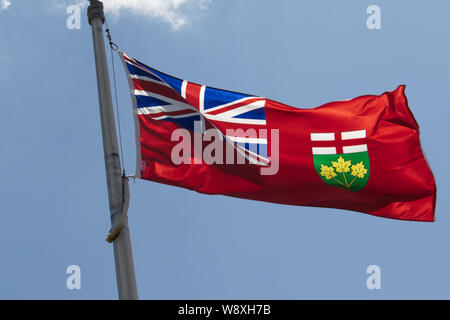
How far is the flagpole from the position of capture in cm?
753

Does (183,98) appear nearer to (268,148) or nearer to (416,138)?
(268,148)

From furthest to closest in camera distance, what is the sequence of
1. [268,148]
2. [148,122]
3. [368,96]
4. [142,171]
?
1. [368,96]
2. [268,148]
3. [148,122]
4. [142,171]

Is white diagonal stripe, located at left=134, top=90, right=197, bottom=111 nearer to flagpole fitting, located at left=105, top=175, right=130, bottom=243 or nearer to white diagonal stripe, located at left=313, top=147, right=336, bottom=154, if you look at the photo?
white diagonal stripe, located at left=313, top=147, right=336, bottom=154

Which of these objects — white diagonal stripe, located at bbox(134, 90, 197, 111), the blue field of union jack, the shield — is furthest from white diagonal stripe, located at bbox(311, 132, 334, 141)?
white diagonal stripe, located at bbox(134, 90, 197, 111)

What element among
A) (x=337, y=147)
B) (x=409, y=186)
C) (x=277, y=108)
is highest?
(x=277, y=108)

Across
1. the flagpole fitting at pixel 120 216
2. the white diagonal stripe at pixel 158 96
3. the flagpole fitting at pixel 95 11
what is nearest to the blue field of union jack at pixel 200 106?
the white diagonal stripe at pixel 158 96

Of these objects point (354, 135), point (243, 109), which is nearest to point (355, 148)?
point (354, 135)

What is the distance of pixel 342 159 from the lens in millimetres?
12148

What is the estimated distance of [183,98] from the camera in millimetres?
11688

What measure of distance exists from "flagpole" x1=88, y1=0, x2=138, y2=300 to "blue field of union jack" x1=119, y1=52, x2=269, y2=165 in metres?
1.62

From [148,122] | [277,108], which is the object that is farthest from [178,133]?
[277,108]

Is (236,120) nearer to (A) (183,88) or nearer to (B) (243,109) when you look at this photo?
A: (B) (243,109)

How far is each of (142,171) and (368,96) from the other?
521cm

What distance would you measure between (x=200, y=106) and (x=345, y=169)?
3.12 metres
